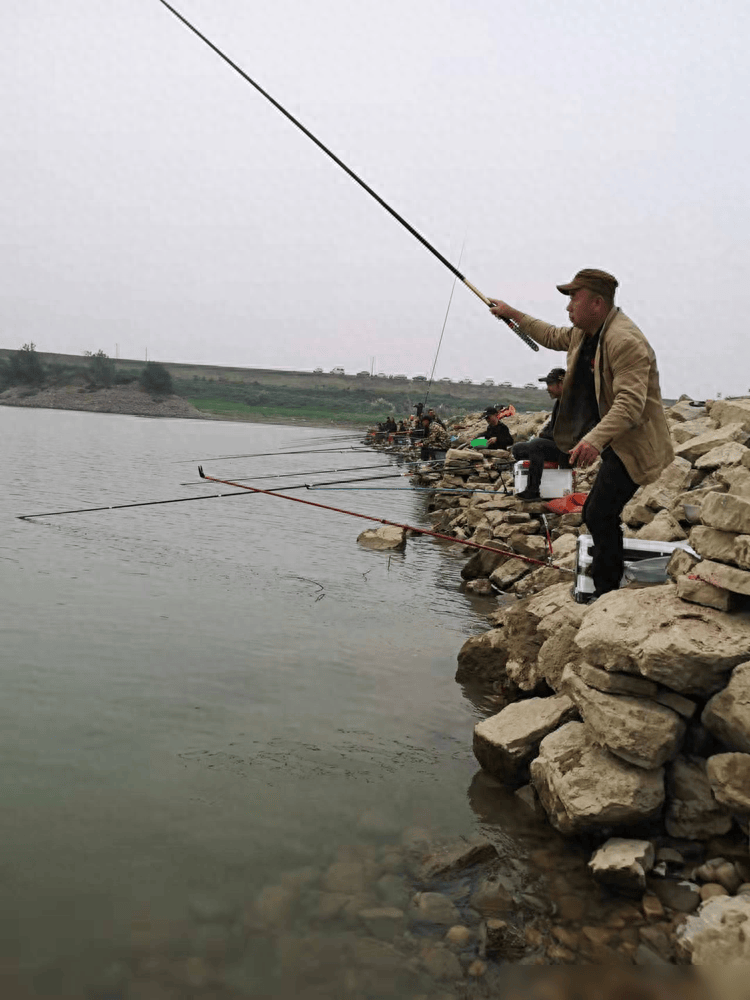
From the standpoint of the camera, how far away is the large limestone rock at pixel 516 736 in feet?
12.3

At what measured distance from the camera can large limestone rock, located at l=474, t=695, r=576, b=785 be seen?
375 cm

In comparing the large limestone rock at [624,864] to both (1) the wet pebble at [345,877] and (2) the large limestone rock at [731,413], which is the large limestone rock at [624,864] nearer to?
(1) the wet pebble at [345,877]

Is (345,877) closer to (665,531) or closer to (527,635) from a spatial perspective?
(527,635)

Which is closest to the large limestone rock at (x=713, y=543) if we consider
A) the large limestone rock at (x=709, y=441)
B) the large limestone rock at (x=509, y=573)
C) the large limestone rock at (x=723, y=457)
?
the large limestone rock at (x=723, y=457)

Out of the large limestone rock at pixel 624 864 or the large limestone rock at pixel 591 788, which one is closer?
the large limestone rock at pixel 624 864

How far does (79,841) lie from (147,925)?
635 mm

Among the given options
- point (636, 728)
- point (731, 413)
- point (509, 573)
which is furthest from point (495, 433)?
point (636, 728)

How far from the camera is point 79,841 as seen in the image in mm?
3133

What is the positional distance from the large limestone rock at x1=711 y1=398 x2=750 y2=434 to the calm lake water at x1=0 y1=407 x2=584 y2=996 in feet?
13.3

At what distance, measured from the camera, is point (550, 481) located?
9.75 metres

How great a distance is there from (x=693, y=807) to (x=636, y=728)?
1.21 ft

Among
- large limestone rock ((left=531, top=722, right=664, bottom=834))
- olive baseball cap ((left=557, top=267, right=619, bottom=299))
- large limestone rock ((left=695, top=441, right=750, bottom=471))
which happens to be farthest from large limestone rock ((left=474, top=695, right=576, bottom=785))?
large limestone rock ((left=695, top=441, right=750, bottom=471))

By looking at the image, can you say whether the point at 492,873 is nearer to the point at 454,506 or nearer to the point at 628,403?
the point at 628,403

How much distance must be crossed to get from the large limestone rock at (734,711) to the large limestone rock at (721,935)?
0.61 metres
